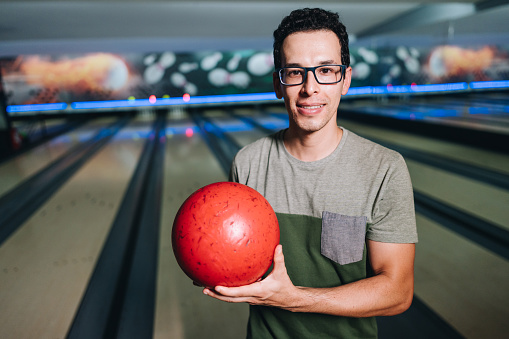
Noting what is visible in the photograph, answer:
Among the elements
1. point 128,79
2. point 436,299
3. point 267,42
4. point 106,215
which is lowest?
point 436,299

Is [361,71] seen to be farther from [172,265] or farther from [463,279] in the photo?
[172,265]

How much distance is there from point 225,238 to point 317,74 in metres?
0.44

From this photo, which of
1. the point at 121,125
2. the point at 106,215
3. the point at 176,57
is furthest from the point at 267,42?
the point at 106,215

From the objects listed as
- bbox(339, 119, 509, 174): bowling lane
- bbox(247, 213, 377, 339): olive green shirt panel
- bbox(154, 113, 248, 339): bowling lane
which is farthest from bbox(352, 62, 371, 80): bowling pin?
bbox(247, 213, 377, 339): olive green shirt panel

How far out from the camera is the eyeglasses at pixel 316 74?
82 cm

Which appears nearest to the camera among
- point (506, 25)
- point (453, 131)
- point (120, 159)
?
point (120, 159)

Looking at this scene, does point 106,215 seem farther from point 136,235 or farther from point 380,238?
point 380,238

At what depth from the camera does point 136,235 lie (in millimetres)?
2641

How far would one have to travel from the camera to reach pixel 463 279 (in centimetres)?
195

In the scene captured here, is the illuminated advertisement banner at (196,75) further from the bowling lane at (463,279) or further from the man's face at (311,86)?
the man's face at (311,86)

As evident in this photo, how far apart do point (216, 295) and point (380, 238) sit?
40 cm

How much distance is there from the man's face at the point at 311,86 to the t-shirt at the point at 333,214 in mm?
102

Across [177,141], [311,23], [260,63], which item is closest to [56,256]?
[311,23]

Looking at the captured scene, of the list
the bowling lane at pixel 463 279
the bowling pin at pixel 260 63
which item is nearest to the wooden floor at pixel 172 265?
the bowling lane at pixel 463 279
